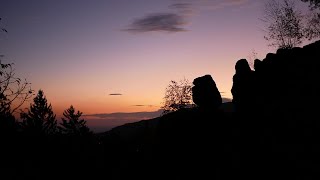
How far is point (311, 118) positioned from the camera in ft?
84.2

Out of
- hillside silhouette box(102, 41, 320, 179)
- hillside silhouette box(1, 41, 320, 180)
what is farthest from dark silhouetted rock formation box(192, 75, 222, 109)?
hillside silhouette box(1, 41, 320, 180)

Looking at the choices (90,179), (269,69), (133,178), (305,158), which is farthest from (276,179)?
(269,69)

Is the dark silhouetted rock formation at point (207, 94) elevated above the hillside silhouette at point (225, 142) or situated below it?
above

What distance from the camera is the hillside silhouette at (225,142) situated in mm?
20766

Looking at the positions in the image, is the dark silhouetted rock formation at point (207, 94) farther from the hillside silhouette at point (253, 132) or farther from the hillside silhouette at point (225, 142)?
the hillside silhouette at point (225, 142)

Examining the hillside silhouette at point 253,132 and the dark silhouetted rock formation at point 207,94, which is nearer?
the hillside silhouette at point 253,132

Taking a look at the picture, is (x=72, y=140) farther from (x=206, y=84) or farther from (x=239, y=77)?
(x=239, y=77)

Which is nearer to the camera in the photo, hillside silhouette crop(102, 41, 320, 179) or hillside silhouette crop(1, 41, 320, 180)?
hillside silhouette crop(1, 41, 320, 180)

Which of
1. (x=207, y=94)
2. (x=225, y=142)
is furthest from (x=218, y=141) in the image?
(x=207, y=94)

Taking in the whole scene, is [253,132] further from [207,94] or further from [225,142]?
[207,94]

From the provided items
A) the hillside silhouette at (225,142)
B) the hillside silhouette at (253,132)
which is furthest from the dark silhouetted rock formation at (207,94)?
the hillside silhouette at (225,142)

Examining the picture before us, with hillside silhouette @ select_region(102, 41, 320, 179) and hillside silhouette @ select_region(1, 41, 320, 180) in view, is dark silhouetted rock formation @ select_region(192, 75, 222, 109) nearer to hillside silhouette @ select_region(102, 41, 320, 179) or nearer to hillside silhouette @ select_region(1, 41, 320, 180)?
hillside silhouette @ select_region(102, 41, 320, 179)

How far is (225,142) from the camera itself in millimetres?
29203

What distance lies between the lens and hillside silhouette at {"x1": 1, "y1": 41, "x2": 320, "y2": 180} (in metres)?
20.8
